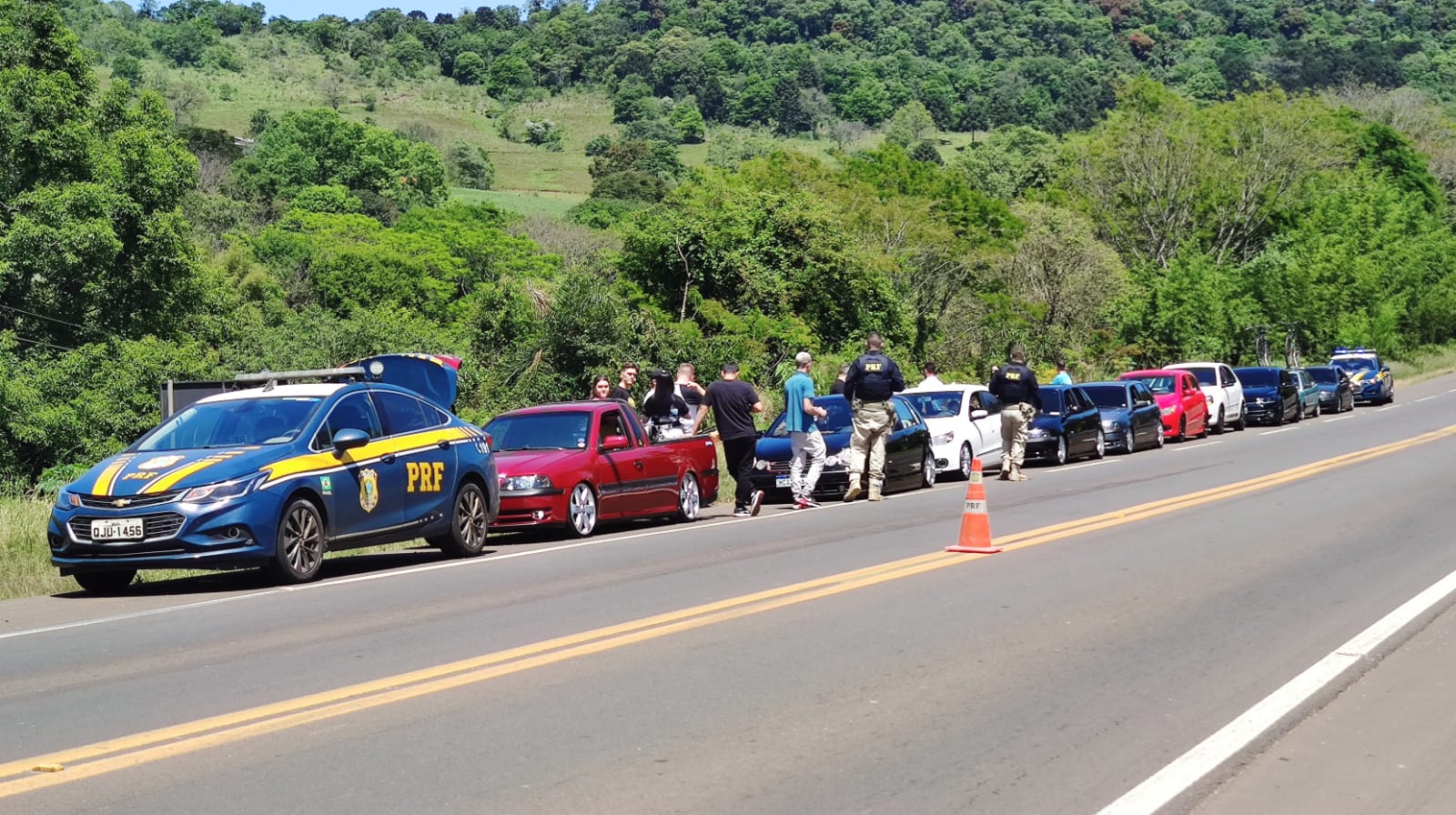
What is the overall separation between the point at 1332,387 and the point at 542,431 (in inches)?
1348

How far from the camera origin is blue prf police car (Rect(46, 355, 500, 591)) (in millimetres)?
12555

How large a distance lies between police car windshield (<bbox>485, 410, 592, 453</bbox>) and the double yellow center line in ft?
18.1

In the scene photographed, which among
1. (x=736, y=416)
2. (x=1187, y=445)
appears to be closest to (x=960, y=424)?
(x=736, y=416)

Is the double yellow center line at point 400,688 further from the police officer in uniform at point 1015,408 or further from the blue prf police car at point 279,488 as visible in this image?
the police officer in uniform at point 1015,408

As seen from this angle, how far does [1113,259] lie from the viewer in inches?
2440

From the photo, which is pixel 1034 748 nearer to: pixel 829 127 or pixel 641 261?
pixel 641 261

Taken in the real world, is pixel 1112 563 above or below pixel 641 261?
below

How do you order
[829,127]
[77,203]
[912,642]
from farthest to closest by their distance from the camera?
1. [829,127]
2. [77,203]
3. [912,642]

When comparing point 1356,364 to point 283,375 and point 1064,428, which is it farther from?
point 283,375

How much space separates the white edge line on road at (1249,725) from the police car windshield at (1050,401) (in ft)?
58.3

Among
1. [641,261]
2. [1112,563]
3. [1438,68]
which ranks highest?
[1438,68]

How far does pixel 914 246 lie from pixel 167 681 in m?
48.1

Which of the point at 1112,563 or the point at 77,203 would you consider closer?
the point at 1112,563

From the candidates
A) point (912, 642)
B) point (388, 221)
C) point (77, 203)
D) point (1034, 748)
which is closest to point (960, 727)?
point (1034, 748)
